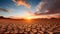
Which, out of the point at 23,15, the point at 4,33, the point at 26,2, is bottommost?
the point at 4,33

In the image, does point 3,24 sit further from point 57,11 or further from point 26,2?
point 57,11

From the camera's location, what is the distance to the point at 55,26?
3.44m

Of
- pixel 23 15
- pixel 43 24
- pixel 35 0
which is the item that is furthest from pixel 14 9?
pixel 43 24

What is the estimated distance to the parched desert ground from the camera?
331 centimetres

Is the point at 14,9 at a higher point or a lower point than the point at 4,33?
higher

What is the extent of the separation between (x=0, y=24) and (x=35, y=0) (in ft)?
2.94

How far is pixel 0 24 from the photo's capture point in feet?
11.1

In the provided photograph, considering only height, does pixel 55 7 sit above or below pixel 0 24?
above

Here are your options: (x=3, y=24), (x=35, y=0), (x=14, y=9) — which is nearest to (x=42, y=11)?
(x=35, y=0)

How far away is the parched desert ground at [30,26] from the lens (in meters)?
3.31

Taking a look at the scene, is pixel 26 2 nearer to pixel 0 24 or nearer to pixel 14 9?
pixel 14 9

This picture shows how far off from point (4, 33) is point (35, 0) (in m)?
0.95

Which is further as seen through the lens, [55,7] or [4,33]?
[55,7]

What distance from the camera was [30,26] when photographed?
11.2 ft
